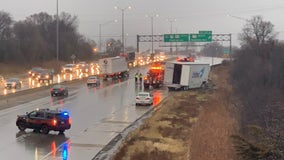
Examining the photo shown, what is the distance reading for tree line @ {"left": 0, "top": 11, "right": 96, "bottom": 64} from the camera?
108 m

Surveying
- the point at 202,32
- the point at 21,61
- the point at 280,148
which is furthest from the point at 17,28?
the point at 280,148

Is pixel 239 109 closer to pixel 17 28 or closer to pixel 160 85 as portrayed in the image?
pixel 160 85

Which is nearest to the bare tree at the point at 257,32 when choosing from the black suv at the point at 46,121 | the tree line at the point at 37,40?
the tree line at the point at 37,40

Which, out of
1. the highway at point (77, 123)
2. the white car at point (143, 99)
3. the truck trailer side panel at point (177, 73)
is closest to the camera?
the highway at point (77, 123)

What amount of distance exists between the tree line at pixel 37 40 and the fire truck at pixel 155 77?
152 ft

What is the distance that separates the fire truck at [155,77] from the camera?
67188mm

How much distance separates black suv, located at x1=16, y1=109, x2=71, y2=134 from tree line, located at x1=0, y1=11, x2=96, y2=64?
76.5 metres

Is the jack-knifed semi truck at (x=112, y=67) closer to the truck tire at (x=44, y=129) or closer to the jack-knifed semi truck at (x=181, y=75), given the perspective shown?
the jack-knifed semi truck at (x=181, y=75)

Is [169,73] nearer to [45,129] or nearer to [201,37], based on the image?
[45,129]

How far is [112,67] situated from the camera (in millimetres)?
81312

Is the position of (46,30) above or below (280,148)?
above

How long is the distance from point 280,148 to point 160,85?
55964 mm

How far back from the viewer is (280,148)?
42.8 feet

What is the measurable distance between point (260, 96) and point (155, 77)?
14.7m
